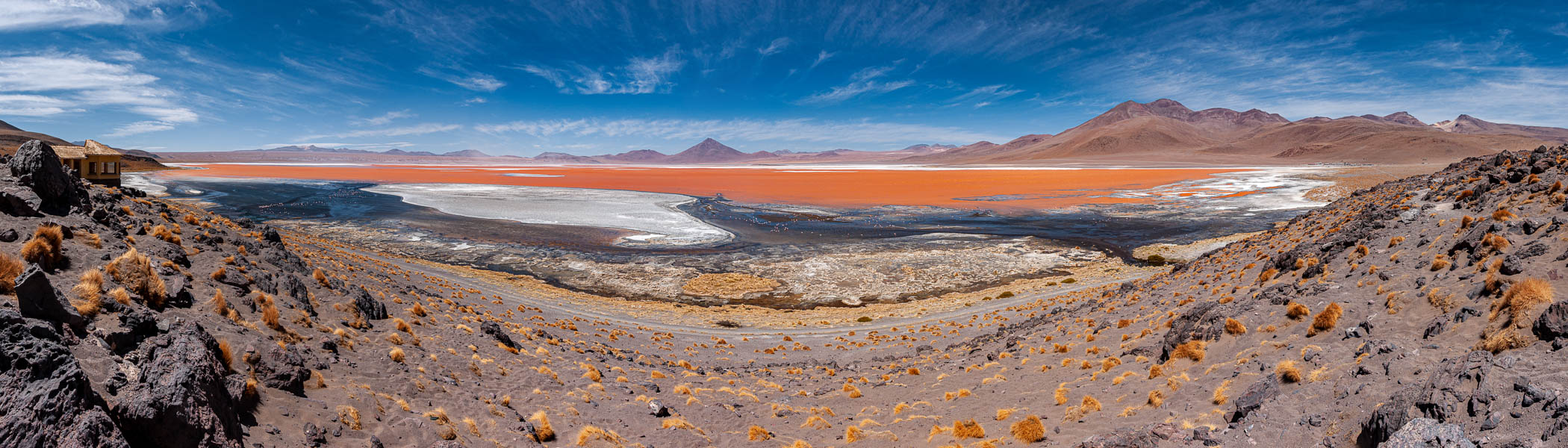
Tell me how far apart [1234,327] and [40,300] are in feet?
45.5

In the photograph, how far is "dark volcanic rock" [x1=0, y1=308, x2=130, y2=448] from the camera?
3729 millimetres

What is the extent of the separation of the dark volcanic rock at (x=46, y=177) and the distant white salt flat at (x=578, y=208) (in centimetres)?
2685

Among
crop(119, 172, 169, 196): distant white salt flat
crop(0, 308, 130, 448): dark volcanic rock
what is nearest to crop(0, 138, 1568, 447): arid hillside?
crop(0, 308, 130, 448): dark volcanic rock

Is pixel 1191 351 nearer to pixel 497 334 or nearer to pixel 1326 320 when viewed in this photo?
pixel 1326 320

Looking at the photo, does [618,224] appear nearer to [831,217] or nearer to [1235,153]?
[831,217]

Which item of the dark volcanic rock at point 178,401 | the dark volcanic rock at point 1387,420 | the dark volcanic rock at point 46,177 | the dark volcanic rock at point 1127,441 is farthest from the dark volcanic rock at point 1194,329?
the dark volcanic rock at point 46,177

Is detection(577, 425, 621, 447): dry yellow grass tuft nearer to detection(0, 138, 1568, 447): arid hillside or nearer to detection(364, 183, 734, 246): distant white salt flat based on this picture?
detection(0, 138, 1568, 447): arid hillside

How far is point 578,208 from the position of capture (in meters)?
54.0

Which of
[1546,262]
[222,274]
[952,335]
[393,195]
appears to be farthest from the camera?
[393,195]

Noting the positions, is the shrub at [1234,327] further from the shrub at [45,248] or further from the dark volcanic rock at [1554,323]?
the shrub at [45,248]

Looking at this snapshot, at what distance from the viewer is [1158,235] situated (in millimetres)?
37750

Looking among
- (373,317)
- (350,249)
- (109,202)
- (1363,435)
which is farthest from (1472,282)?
(350,249)

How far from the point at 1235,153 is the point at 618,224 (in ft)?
715

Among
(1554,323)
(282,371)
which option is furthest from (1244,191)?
(282,371)
